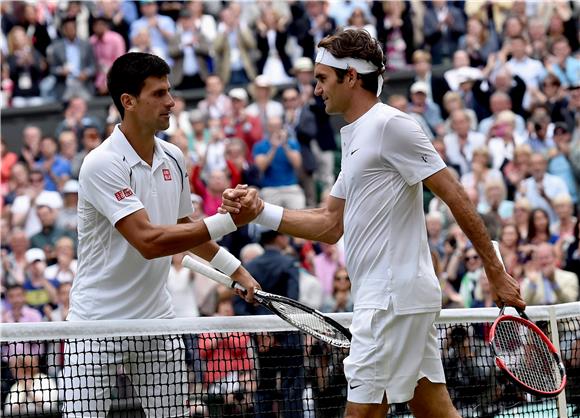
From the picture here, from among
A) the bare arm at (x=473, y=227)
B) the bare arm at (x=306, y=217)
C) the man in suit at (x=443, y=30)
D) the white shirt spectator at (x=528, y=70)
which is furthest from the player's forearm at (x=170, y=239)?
the man in suit at (x=443, y=30)

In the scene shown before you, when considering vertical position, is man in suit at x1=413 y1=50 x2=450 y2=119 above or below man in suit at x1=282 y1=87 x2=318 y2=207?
above

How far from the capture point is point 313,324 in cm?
629

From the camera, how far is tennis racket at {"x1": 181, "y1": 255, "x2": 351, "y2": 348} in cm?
614

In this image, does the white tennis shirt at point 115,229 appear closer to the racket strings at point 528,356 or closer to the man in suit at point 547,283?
the racket strings at point 528,356

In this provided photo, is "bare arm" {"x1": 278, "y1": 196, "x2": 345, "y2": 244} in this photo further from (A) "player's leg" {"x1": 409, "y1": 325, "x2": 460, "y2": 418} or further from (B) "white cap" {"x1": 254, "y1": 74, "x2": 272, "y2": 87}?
(B) "white cap" {"x1": 254, "y1": 74, "x2": 272, "y2": 87}

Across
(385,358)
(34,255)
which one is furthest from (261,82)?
(385,358)

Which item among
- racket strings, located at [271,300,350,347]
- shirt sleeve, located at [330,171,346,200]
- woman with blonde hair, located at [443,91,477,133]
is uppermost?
woman with blonde hair, located at [443,91,477,133]

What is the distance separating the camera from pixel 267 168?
13445 mm

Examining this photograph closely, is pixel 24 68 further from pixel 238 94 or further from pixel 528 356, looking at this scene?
pixel 528 356

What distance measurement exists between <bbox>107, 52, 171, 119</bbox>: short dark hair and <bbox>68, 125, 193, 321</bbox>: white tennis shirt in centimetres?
21

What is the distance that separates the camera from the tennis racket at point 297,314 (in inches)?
242

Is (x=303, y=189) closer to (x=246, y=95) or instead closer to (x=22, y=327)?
(x=246, y=95)

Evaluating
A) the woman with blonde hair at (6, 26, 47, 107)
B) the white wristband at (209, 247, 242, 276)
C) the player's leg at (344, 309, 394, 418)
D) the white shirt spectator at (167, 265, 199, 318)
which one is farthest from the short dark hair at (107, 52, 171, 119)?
the woman with blonde hair at (6, 26, 47, 107)

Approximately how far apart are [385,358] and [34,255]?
779cm
